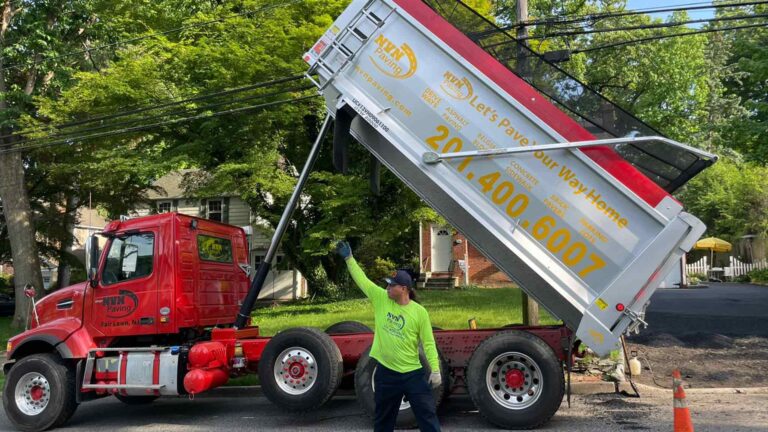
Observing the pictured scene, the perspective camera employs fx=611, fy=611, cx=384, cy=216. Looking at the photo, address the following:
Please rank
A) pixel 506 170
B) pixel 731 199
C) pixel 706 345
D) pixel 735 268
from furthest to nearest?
pixel 731 199, pixel 735 268, pixel 706 345, pixel 506 170

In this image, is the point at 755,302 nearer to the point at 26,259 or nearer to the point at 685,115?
the point at 685,115

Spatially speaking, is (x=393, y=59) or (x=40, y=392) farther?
(x=40, y=392)

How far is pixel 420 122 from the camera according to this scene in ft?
22.3

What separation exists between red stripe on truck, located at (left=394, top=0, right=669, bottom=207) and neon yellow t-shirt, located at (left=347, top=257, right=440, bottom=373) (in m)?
2.64

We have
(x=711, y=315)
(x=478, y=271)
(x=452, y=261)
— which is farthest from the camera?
(x=478, y=271)

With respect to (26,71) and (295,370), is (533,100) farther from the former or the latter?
(26,71)

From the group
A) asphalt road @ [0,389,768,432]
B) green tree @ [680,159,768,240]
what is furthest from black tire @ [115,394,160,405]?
green tree @ [680,159,768,240]

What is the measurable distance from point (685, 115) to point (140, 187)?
80.7 ft

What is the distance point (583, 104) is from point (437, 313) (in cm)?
961

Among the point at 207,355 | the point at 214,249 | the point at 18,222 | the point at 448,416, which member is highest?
the point at 18,222

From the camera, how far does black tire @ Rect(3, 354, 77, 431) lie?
7762 mm

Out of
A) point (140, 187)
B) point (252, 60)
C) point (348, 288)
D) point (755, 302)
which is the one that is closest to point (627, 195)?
point (252, 60)

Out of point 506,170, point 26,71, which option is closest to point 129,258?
point 506,170

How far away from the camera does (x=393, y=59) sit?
6.94m
